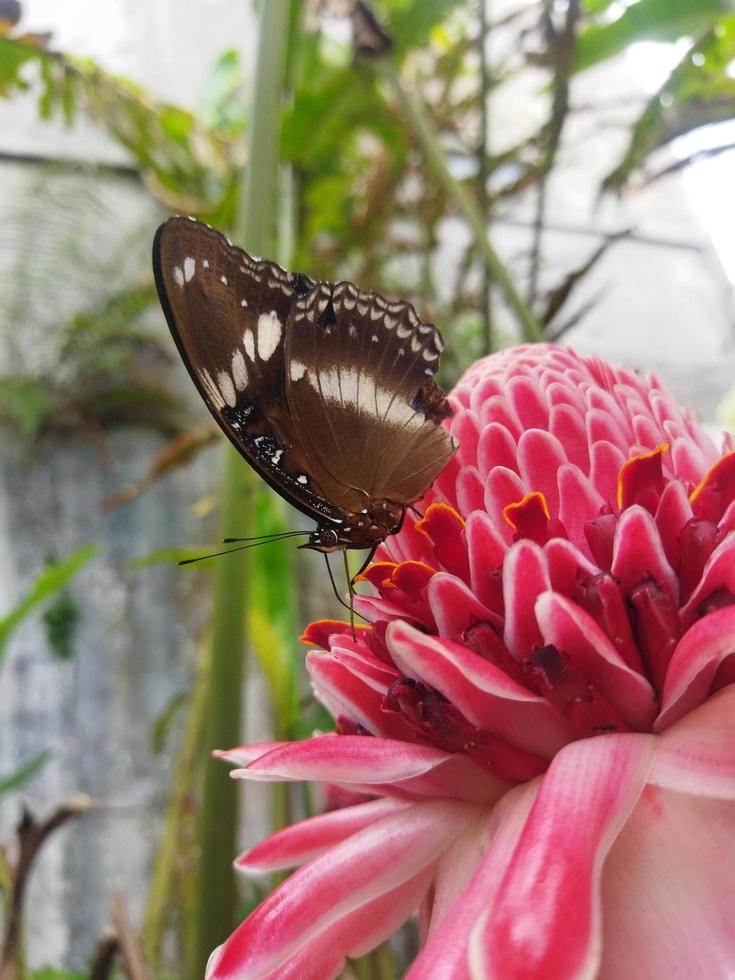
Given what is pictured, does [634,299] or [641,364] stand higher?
[634,299]

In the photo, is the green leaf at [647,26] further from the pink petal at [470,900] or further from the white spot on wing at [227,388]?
the pink petal at [470,900]

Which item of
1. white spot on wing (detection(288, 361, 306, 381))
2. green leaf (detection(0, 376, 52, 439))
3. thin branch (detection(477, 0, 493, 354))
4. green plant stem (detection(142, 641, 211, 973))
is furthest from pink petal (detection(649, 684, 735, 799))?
green leaf (detection(0, 376, 52, 439))

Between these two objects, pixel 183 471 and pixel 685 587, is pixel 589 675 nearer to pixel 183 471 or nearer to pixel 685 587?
A: pixel 685 587

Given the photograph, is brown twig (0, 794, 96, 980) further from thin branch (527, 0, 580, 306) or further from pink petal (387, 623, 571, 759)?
thin branch (527, 0, 580, 306)

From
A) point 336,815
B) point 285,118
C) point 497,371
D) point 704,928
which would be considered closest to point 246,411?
point 497,371

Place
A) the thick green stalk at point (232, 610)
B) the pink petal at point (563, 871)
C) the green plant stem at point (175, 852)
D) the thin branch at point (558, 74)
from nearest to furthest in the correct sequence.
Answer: the pink petal at point (563, 871) < the thick green stalk at point (232, 610) < the thin branch at point (558, 74) < the green plant stem at point (175, 852)

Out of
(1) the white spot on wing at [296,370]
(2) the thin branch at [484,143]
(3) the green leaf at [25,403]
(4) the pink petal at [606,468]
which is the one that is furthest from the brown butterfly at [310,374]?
(3) the green leaf at [25,403]
